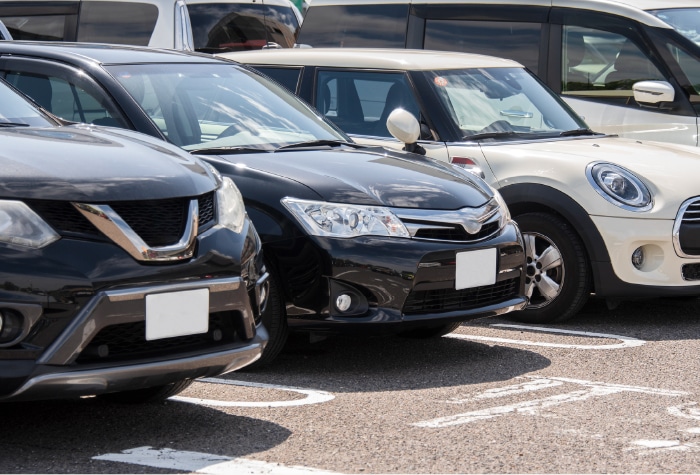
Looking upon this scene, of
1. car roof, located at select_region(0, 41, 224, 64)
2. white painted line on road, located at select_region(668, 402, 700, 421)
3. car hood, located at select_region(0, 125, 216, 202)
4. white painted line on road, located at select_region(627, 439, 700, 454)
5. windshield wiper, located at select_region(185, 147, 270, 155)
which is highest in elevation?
car roof, located at select_region(0, 41, 224, 64)

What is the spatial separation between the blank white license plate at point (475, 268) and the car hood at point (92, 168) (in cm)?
162

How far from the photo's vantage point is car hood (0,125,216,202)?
4145mm

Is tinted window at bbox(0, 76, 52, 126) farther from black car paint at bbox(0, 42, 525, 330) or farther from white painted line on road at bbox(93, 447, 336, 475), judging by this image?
white painted line on road at bbox(93, 447, 336, 475)

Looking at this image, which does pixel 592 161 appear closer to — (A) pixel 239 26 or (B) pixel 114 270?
(B) pixel 114 270

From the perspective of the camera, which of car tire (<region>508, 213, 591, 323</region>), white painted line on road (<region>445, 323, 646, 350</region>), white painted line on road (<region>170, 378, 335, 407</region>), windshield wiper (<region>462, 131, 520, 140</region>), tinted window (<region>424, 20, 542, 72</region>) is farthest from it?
tinted window (<region>424, 20, 542, 72</region>)

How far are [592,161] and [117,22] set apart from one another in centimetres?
722

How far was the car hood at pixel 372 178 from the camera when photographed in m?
5.88

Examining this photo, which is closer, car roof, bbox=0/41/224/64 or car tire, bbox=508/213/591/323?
car roof, bbox=0/41/224/64

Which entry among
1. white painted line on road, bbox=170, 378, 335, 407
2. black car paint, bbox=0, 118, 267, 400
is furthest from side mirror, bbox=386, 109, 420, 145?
black car paint, bbox=0, 118, 267, 400

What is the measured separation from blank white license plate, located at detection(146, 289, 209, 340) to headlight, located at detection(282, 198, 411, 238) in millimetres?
1383

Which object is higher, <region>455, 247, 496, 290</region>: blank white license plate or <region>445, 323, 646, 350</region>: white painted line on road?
<region>455, 247, 496, 290</region>: blank white license plate

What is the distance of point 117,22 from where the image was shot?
13297 millimetres

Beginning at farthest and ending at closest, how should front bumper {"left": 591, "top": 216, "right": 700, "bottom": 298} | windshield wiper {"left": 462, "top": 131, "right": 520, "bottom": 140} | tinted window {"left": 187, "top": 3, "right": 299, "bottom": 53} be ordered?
tinted window {"left": 187, "top": 3, "right": 299, "bottom": 53} → windshield wiper {"left": 462, "top": 131, "right": 520, "bottom": 140} → front bumper {"left": 591, "top": 216, "right": 700, "bottom": 298}

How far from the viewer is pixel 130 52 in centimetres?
673
